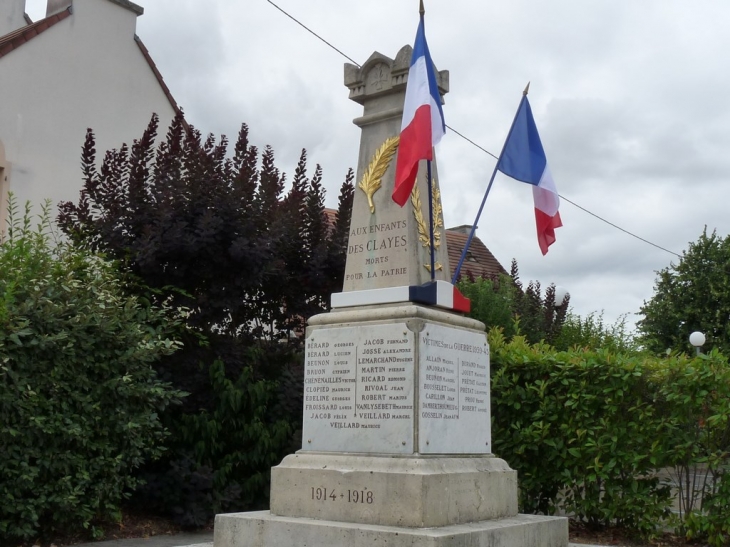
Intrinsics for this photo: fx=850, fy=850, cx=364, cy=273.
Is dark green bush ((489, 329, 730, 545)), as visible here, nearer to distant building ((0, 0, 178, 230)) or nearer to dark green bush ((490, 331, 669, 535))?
dark green bush ((490, 331, 669, 535))

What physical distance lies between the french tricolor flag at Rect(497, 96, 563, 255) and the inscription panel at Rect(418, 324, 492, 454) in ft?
3.99

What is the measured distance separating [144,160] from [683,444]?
22.9ft

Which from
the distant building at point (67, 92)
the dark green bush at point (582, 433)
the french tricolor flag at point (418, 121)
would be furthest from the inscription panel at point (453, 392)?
the distant building at point (67, 92)

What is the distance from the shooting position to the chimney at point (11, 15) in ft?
52.7

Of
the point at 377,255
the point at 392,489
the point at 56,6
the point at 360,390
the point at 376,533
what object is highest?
the point at 56,6

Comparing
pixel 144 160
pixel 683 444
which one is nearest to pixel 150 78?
pixel 144 160

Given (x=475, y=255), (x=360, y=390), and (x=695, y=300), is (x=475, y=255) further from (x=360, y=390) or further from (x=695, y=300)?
(x=360, y=390)

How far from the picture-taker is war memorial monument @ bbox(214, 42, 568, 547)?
553 centimetres

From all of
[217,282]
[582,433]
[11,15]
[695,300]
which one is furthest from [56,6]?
[695,300]

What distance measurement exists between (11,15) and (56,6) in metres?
1.86

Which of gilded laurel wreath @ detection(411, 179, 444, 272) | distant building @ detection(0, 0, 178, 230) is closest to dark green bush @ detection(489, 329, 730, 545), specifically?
gilded laurel wreath @ detection(411, 179, 444, 272)

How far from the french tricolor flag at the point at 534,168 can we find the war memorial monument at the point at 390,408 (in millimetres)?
792

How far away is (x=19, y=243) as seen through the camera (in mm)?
8812

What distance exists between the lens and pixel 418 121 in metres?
5.97
